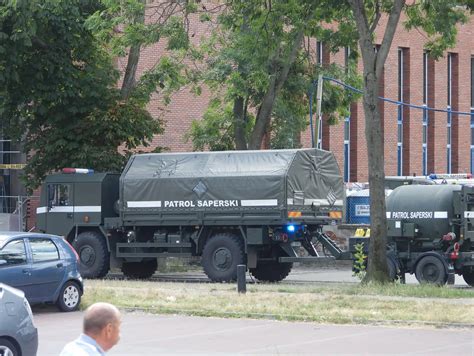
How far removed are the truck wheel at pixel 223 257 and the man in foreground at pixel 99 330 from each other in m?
20.2

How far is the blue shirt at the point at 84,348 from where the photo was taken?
19.4 feet

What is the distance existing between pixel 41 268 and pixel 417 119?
3797cm

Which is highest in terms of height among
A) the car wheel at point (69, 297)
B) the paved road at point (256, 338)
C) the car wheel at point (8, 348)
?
the car wheel at point (69, 297)

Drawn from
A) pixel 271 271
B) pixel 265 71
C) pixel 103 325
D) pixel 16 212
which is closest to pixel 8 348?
pixel 103 325

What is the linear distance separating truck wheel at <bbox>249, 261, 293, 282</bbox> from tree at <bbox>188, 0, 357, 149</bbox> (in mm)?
5173

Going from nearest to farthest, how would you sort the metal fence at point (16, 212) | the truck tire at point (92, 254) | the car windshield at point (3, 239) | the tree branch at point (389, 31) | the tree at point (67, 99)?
the car windshield at point (3, 239) → the tree branch at point (389, 31) → the truck tire at point (92, 254) → the tree at point (67, 99) → the metal fence at point (16, 212)

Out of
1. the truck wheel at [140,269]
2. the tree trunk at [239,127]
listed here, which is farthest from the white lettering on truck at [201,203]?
the tree trunk at [239,127]

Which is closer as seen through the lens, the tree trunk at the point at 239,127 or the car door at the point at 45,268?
the car door at the point at 45,268

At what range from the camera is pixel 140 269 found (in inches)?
1170

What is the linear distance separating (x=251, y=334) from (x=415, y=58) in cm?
3892

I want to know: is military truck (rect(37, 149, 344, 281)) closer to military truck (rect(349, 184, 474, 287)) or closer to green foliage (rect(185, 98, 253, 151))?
military truck (rect(349, 184, 474, 287))

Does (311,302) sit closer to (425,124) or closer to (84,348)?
(84,348)

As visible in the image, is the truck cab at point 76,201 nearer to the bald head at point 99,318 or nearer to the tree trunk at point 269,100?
the tree trunk at point 269,100

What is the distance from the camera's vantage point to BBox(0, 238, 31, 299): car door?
57.7ft
